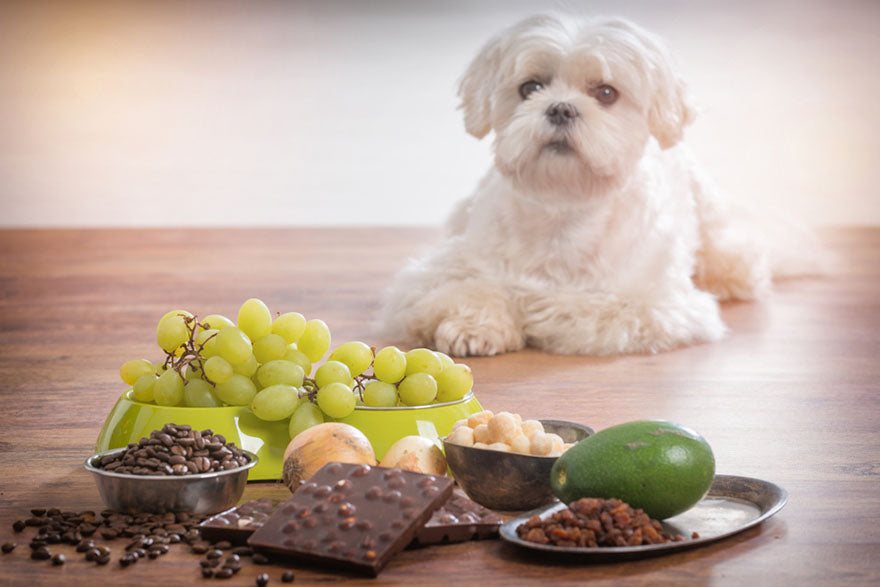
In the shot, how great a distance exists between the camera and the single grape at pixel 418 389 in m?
1.59

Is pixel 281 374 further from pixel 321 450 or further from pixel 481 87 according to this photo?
pixel 481 87

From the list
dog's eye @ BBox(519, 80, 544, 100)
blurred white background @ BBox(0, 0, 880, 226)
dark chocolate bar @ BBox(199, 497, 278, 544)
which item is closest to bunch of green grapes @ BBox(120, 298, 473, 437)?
dark chocolate bar @ BBox(199, 497, 278, 544)

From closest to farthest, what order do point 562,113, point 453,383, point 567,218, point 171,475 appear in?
point 171,475
point 453,383
point 562,113
point 567,218

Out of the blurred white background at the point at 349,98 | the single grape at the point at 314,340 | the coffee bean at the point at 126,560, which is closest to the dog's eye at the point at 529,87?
the single grape at the point at 314,340

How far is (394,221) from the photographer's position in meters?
7.09

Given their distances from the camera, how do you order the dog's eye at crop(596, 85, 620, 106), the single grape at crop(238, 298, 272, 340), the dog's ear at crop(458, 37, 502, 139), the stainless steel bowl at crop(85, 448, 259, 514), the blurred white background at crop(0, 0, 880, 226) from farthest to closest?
1. the blurred white background at crop(0, 0, 880, 226)
2. the dog's ear at crop(458, 37, 502, 139)
3. the dog's eye at crop(596, 85, 620, 106)
4. the single grape at crop(238, 298, 272, 340)
5. the stainless steel bowl at crop(85, 448, 259, 514)

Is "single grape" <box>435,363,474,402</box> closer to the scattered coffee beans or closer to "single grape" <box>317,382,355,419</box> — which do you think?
"single grape" <box>317,382,355,419</box>

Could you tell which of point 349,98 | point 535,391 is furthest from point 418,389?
point 349,98

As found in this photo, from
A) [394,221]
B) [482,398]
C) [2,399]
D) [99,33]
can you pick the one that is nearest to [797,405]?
[482,398]

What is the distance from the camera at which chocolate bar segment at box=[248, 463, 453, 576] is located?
3.76ft

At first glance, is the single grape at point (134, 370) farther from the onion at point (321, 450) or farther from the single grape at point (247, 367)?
the onion at point (321, 450)

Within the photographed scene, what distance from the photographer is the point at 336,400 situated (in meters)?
1.51

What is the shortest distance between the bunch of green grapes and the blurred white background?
5.39 meters

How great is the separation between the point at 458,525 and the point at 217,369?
48 cm
